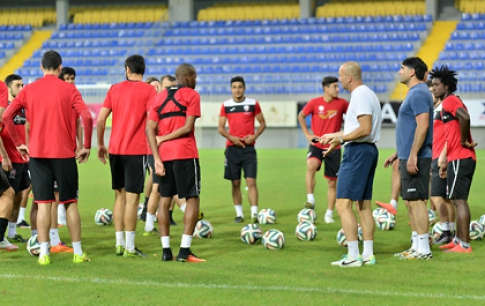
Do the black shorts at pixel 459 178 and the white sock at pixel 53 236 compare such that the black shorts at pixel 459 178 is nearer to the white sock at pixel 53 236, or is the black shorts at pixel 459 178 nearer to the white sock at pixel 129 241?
the white sock at pixel 129 241

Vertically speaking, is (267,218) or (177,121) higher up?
(177,121)

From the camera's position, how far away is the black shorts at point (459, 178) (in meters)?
9.20

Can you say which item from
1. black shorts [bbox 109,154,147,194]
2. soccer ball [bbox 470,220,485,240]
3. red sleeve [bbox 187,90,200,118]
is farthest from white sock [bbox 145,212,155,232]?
soccer ball [bbox 470,220,485,240]

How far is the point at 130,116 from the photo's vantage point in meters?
8.69

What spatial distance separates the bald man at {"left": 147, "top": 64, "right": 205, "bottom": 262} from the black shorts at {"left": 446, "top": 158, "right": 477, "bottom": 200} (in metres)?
3.10

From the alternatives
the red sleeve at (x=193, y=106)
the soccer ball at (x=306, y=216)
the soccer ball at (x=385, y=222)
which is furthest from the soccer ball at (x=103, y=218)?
the soccer ball at (x=385, y=222)

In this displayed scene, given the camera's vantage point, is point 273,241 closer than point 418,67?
No

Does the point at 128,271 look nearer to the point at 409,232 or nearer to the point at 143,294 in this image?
the point at 143,294

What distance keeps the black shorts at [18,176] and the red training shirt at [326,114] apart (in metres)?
4.90

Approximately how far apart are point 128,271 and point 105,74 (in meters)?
29.9

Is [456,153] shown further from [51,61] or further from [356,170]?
[51,61]

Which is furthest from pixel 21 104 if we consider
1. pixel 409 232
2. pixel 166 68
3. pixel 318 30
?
pixel 318 30

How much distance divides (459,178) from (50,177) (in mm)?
4733

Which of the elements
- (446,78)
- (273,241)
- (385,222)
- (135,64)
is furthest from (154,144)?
(385,222)
